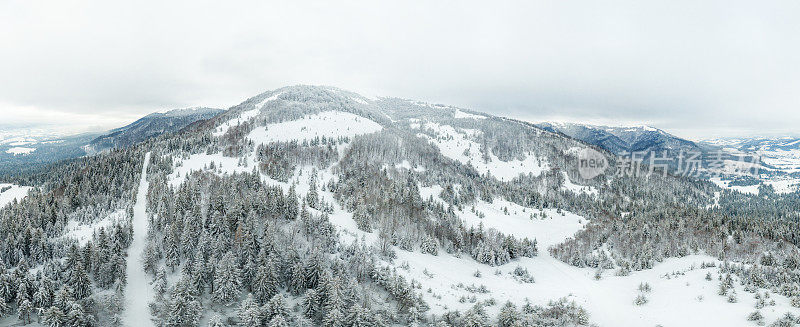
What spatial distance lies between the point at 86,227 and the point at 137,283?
29364 mm

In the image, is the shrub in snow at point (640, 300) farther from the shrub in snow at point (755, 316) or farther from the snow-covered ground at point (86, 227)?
the snow-covered ground at point (86, 227)

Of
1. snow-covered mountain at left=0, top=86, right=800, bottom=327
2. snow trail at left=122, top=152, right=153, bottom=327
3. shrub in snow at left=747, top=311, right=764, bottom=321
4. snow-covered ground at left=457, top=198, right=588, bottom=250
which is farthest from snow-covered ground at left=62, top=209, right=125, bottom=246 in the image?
shrub in snow at left=747, top=311, right=764, bottom=321

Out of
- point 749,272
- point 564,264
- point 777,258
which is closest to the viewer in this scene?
point 749,272

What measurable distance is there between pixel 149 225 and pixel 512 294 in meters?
87.9

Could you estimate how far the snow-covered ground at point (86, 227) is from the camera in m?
73.2

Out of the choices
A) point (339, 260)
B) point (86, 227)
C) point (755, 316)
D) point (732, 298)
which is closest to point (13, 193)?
point (86, 227)

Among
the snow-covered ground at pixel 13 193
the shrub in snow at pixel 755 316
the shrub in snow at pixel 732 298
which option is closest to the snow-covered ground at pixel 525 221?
the shrub in snow at pixel 732 298

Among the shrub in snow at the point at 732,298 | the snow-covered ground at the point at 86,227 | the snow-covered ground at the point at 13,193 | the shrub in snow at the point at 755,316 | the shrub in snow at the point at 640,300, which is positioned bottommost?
the shrub in snow at the point at 640,300

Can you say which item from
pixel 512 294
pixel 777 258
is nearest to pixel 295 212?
pixel 512 294

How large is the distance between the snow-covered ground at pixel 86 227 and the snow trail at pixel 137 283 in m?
3.72

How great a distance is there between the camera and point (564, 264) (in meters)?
101

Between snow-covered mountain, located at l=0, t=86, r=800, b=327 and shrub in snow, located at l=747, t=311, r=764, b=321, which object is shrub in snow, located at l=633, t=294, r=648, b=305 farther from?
shrub in snow, located at l=747, t=311, r=764, b=321

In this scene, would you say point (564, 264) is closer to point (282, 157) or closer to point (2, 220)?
point (282, 157)

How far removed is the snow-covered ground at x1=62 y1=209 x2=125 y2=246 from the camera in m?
73.2
